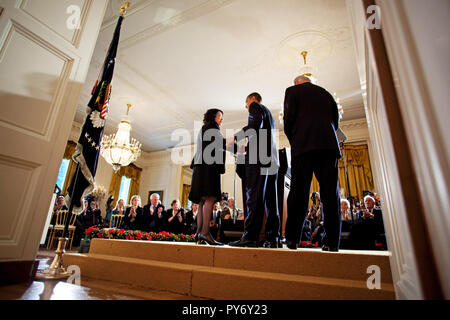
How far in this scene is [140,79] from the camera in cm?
574

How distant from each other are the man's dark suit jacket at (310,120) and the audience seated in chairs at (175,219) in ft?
13.3

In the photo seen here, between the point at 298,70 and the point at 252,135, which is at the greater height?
the point at 298,70

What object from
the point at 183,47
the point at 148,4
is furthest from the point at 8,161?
the point at 183,47

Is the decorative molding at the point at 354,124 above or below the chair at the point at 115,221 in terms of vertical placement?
above

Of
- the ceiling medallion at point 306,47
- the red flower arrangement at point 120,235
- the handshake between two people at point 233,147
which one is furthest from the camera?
the ceiling medallion at point 306,47

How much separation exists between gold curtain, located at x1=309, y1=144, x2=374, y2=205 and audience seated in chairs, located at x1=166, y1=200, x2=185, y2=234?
366 cm

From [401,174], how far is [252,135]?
1.61 meters

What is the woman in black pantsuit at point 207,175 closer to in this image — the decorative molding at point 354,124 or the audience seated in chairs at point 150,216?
the audience seated in chairs at point 150,216

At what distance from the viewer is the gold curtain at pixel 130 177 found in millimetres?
8672

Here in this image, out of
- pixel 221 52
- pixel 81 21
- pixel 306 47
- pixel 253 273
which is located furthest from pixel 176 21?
pixel 253 273

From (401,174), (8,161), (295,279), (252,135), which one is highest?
(252,135)

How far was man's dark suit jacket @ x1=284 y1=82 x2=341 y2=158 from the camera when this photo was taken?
180 cm

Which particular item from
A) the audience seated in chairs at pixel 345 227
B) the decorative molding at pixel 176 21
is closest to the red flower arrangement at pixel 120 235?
the audience seated in chairs at pixel 345 227
